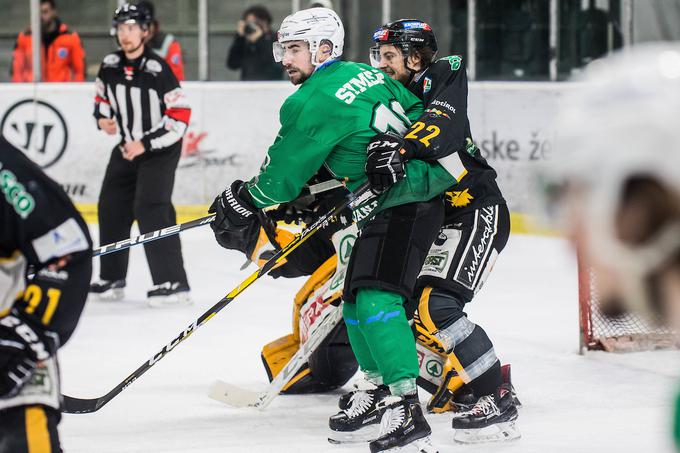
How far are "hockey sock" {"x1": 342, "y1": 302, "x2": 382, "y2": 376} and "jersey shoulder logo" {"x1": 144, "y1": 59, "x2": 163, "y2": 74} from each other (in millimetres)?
2386

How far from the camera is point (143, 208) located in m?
5.00

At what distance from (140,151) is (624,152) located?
4.17 metres

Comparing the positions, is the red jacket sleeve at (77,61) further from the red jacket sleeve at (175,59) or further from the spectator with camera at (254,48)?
the spectator with camera at (254,48)

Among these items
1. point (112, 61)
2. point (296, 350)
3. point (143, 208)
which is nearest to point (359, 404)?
point (296, 350)

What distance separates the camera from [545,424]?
3.12 m

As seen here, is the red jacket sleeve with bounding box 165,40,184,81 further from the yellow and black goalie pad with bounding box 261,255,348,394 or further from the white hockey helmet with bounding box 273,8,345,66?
the white hockey helmet with bounding box 273,8,345,66

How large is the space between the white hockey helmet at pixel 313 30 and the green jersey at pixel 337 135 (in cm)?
8

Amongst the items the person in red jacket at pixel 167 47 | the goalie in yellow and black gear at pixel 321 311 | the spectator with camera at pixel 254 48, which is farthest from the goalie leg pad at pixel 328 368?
the spectator with camera at pixel 254 48

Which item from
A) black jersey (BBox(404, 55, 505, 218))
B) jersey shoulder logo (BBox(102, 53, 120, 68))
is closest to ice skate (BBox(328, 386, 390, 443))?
black jersey (BBox(404, 55, 505, 218))

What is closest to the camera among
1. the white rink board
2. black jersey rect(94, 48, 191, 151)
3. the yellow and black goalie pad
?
the yellow and black goalie pad

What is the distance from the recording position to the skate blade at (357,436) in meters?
2.98

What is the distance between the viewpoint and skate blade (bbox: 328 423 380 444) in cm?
298

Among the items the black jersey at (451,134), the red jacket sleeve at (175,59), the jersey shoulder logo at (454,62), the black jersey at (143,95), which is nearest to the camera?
the black jersey at (451,134)

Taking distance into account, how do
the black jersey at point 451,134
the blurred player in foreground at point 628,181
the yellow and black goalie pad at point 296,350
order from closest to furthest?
1. the blurred player in foreground at point 628,181
2. the black jersey at point 451,134
3. the yellow and black goalie pad at point 296,350
